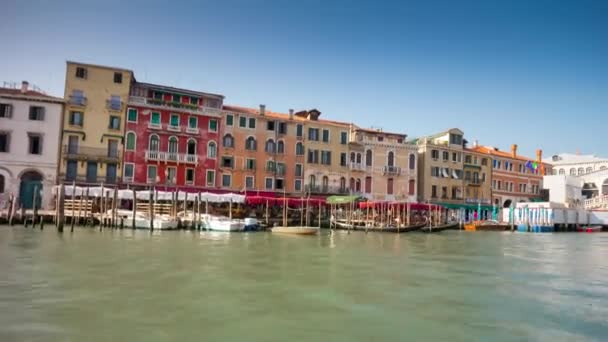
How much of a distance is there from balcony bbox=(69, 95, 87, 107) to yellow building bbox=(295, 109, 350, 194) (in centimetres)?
1837

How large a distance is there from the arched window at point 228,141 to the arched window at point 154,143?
5425mm

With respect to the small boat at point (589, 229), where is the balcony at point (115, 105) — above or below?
above

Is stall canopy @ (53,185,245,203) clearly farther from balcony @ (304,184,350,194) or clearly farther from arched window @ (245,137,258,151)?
balcony @ (304,184,350,194)

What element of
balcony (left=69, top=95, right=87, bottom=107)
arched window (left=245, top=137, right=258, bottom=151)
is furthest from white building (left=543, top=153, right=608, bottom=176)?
balcony (left=69, top=95, right=87, bottom=107)

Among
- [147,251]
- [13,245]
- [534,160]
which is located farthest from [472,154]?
[13,245]

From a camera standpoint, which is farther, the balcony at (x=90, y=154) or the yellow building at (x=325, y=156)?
the yellow building at (x=325, y=156)

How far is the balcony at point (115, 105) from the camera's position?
3600 centimetres

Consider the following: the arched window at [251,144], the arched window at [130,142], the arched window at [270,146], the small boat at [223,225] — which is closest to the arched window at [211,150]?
the arched window at [251,144]

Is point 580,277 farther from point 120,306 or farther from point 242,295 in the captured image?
point 120,306

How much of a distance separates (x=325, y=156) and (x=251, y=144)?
7227 millimetres

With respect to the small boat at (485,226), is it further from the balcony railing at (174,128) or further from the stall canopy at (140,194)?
the balcony railing at (174,128)

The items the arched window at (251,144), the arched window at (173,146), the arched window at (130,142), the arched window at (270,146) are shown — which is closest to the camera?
the arched window at (130,142)

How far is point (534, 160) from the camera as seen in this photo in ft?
189

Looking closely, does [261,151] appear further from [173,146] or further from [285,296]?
[285,296]
